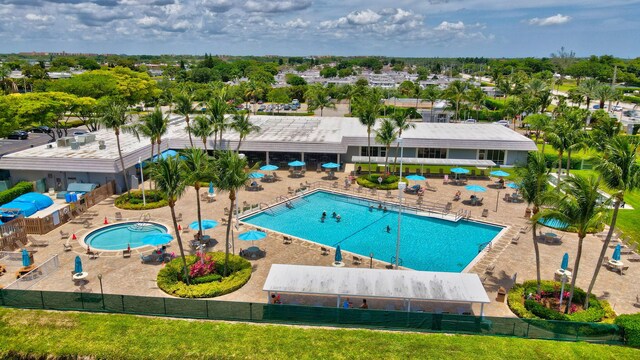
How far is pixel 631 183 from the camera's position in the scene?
69.9 feet

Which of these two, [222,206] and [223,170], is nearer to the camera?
[223,170]

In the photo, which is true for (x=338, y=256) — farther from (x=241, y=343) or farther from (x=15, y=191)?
(x=15, y=191)

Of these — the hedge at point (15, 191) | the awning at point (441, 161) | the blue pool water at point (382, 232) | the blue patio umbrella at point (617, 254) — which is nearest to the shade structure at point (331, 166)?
the awning at point (441, 161)

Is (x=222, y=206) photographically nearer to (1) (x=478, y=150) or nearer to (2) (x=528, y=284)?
(2) (x=528, y=284)

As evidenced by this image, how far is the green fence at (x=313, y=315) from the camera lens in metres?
20.4

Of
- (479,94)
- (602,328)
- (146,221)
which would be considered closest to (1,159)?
(146,221)

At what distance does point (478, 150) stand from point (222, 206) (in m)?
33.3

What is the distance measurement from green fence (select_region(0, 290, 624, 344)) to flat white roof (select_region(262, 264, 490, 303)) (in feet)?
3.91

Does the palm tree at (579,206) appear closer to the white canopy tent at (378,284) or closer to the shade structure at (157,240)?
the white canopy tent at (378,284)

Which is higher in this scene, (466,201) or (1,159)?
(1,159)

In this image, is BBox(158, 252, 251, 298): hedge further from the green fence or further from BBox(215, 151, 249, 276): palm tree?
BBox(215, 151, 249, 276): palm tree

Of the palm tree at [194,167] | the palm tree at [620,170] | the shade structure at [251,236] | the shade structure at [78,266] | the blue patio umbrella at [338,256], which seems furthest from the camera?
the shade structure at [251,236]

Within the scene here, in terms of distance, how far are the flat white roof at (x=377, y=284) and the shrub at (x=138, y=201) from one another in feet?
61.8

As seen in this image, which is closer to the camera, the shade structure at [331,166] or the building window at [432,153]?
the shade structure at [331,166]
